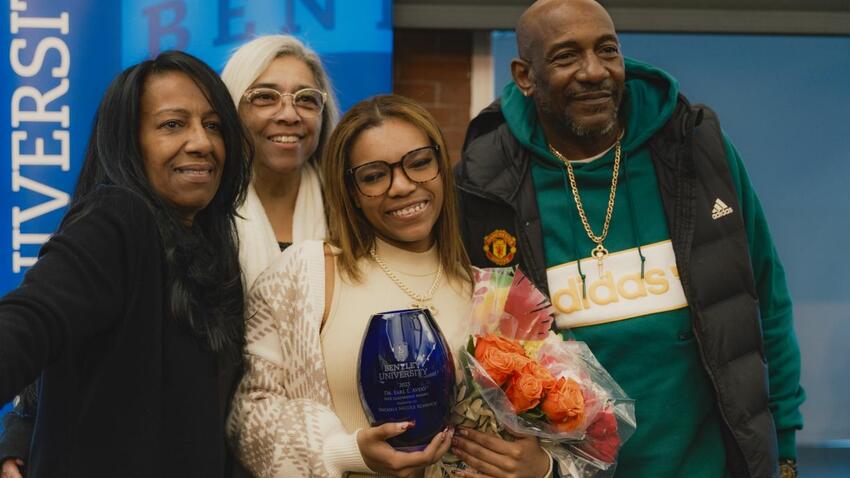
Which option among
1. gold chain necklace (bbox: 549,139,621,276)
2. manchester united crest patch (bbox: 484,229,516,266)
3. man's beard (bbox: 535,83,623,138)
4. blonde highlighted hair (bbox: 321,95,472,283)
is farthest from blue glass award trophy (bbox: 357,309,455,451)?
man's beard (bbox: 535,83,623,138)

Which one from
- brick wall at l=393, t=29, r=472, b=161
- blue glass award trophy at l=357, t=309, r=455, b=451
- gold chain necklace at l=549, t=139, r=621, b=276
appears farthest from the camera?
brick wall at l=393, t=29, r=472, b=161

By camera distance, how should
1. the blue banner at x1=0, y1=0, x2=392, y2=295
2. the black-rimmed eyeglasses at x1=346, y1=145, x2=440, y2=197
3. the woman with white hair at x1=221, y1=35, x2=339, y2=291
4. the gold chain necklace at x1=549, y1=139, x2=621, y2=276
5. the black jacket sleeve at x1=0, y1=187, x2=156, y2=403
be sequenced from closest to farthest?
the black jacket sleeve at x1=0, y1=187, x2=156, y2=403 < the black-rimmed eyeglasses at x1=346, y1=145, x2=440, y2=197 < the gold chain necklace at x1=549, y1=139, x2=621, y2=276 < the woman with white hair at x1=221, y1=35, x2=339, y2=291 < the blue banner at x1=0, y1=0, x2=392, y2=295

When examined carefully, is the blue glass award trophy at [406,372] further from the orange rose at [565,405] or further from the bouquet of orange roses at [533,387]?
the orange rose at [565,405]

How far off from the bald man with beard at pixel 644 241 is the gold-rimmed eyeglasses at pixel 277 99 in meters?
0.55

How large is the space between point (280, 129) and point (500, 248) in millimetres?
811

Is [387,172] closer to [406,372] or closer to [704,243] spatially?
[406,372]

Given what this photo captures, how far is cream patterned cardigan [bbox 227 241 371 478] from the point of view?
2098mm

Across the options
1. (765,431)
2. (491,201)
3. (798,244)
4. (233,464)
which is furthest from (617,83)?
(798,244)

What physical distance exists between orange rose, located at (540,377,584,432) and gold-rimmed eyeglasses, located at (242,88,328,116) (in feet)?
4.50

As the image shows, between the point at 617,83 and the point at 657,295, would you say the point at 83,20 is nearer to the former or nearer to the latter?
the point at 617,83

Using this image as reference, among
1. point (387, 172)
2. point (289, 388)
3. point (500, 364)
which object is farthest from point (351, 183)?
point (500, 364)

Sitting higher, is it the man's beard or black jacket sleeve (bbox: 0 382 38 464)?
the man's beard

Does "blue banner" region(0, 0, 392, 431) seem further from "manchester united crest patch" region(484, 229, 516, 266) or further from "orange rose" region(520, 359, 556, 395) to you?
"orange rose" region(520, 359, 556, 395)

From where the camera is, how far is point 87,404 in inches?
70.2
